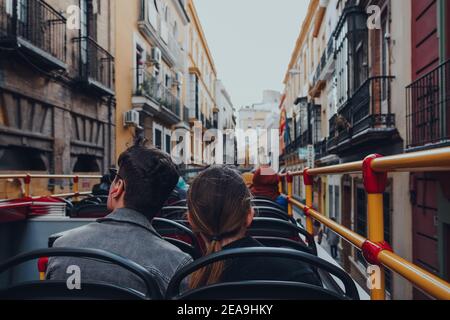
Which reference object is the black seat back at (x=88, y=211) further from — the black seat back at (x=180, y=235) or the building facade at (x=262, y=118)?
the building facade at (x=262, y=118)

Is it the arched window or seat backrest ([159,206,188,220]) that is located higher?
the arched window

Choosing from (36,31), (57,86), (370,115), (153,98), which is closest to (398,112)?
(370,115)

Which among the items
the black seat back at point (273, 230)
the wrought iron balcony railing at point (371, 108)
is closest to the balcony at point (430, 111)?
the wrought iron balcony railing at point (371, 108)

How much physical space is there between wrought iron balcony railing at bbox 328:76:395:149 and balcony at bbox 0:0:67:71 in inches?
220

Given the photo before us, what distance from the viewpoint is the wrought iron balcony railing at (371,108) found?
298 inches

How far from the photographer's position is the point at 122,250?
131 cm

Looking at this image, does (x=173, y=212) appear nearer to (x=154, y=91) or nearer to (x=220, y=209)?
(x=220, y=209)

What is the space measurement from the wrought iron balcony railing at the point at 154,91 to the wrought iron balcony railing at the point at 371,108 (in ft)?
17.6

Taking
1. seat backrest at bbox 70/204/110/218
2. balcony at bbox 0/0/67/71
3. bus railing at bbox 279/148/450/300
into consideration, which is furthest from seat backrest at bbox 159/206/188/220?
balcony at bbox 0/0/67/71

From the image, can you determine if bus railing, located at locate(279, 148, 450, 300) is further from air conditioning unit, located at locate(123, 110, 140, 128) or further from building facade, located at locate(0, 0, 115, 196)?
air conditioning unit, located at locate(123, 110, 140, 128)

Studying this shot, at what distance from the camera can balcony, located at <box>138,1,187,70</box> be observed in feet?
38.0

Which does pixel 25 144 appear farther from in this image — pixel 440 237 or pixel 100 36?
pixel 440 237

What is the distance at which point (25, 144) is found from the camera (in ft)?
21.1
